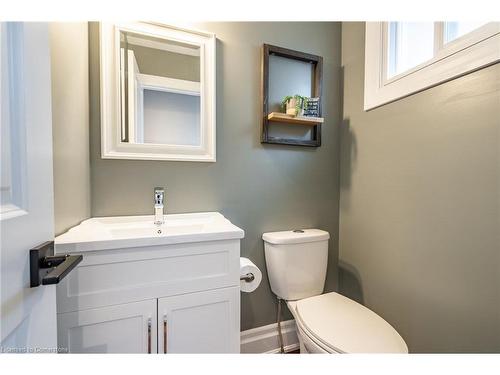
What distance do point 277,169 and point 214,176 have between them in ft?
1.31

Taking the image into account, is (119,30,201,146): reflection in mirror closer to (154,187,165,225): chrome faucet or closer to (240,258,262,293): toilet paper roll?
(154,187,165,225): chrome faucet

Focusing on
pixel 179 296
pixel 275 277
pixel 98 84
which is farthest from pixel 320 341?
pixel 98 84

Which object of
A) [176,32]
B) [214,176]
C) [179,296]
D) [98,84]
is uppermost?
[176,32]

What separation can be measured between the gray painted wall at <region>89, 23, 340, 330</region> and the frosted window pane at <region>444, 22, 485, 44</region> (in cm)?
59

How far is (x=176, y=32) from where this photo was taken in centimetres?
111

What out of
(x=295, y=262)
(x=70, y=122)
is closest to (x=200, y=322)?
(x=295, y=262)

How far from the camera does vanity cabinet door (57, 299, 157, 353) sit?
0.67m

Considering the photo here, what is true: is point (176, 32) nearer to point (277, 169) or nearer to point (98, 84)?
point (98, 84)

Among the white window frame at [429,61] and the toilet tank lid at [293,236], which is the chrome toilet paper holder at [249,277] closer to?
the toilet tank lid at [293,236]

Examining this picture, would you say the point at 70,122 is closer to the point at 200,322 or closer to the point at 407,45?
the point at 200,322

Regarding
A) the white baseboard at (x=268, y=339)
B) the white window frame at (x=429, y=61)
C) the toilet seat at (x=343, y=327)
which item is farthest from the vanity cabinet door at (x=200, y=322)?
the white window frame at (x=429, y=61)

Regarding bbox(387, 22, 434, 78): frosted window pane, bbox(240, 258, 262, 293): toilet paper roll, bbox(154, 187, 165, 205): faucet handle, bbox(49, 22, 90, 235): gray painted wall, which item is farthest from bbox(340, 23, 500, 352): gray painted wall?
bbox(49, 22, 90, 235): gray painted wall

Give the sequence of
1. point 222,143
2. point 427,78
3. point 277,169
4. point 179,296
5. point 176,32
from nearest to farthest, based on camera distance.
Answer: point 179,296
point 427,78
point 176,32
point 222,143
point 277,169

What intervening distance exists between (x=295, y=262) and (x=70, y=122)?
123 cm
